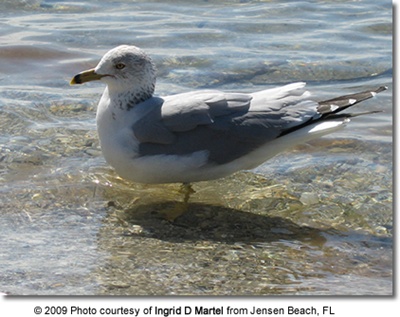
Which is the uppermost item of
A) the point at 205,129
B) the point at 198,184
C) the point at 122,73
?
the point at 122,73

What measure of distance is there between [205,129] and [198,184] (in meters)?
0.88

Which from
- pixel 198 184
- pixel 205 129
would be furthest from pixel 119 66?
pixel 198 184

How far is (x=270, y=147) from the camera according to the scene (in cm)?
655

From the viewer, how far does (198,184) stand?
7.18 metres

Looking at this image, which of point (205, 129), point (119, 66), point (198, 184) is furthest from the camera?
point (198, 184)

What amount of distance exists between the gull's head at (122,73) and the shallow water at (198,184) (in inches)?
33.4

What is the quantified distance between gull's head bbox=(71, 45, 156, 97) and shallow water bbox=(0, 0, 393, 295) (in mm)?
848

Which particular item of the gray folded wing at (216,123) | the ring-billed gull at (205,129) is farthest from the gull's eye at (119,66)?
the gray folded wing at (216,123)

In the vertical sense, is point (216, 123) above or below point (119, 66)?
below

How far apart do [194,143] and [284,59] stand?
385 centimetres

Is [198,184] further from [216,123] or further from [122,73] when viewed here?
[122,73]

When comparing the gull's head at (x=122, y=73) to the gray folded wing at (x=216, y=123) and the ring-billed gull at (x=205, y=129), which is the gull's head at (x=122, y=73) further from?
the gray folded wing at (x=216, y=123)

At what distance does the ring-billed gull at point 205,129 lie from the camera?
20.9 feet
